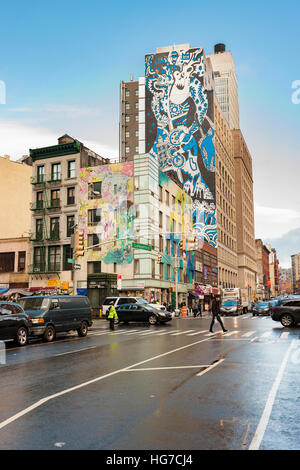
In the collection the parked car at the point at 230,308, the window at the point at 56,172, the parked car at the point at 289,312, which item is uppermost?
the window at the point at 56,172

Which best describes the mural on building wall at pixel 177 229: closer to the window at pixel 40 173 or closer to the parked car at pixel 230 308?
the parked car at pixel 230 308

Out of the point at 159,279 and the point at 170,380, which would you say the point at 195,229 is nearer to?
the point at 159,279

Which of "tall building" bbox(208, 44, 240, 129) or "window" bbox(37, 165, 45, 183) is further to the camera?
"tall building" bbox(208, 44, 240, 129)

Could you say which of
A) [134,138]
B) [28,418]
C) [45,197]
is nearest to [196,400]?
[28,418]

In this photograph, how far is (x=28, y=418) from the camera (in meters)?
6.66

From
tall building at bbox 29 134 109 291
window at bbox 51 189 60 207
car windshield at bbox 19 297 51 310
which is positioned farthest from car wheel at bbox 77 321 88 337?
window at bbox 51 189 60 207

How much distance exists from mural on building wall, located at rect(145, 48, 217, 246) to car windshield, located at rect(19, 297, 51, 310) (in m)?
62.9

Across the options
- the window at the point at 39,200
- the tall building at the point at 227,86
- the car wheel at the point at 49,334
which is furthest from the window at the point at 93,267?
the tall building at the point at 227,86

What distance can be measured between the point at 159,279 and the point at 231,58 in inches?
5443

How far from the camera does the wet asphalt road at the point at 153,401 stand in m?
5.54

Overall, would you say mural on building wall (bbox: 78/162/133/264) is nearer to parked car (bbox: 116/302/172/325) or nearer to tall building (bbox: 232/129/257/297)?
parked car (bbox: 116/302/172/325)

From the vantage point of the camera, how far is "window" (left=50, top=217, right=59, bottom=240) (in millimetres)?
51562

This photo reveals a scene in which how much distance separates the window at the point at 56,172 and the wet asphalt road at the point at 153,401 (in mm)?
40996

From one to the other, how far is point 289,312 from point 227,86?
5592 inches
